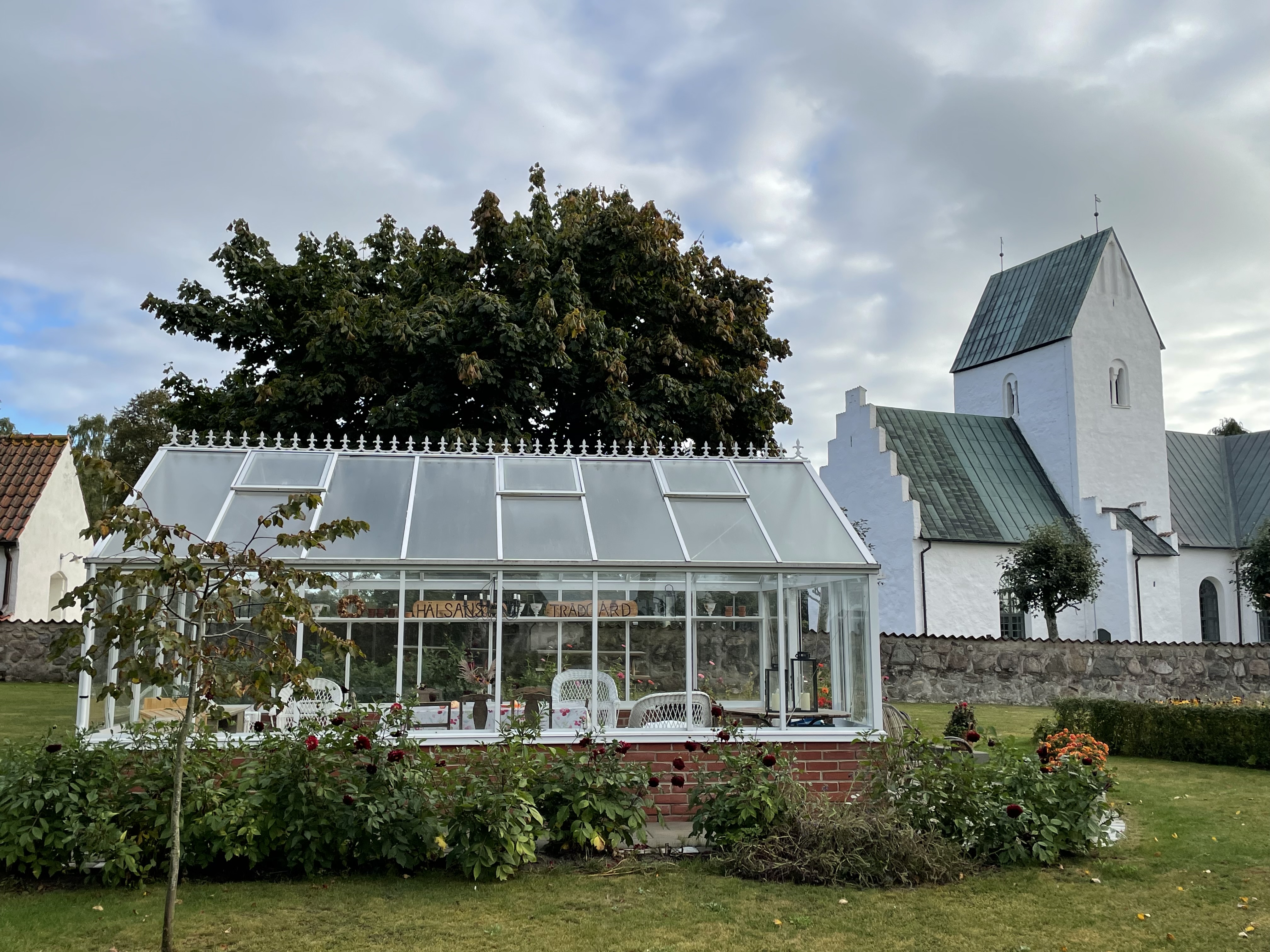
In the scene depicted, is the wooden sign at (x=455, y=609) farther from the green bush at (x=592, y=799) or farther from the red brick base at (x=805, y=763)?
the green bush at (x=592, y=799)

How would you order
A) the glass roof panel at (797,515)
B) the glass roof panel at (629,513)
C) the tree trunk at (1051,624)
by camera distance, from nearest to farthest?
the glass roof panel at (629,513) < the glass roof panel at (797,515) < the tree trunk at (1051,624)

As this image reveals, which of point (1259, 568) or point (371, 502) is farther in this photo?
point (1259, 568)

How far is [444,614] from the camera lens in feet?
30.4

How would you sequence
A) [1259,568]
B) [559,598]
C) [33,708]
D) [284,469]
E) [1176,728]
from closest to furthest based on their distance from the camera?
[559,598] < [284,469] < [1176,728] < [33,708] < [1259,568]

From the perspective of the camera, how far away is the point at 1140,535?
30703 millimetres

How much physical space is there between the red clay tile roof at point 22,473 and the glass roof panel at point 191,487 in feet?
49.6

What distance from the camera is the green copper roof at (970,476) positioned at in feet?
94.4

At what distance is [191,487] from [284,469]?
0.92 metres

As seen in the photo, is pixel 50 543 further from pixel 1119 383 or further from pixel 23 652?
pixel 1119 383

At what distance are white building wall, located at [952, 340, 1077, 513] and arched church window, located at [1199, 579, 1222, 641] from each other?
12.7 ft

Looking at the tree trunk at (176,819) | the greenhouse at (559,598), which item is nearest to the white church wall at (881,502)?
the greenhouse at (559,598)

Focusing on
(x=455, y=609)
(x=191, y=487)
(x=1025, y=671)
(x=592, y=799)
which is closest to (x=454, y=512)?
(x=455, y=609)

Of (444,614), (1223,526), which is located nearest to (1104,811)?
(444,614)

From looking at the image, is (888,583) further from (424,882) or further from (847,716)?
(424,882)
